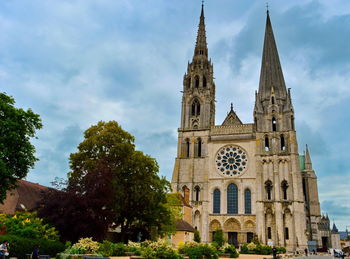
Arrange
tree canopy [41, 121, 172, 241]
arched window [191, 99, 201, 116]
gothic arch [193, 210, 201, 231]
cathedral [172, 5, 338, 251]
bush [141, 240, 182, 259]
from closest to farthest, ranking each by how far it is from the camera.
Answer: bush [141, 240, 182, 259] → tree canopy [41, 121, 172, 241] → cathedral [172, 5, 338, 251] → gothic arch [193, 210, 201, 231] → arched window [191, 99, 201, 116]

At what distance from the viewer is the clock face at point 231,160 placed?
173ft

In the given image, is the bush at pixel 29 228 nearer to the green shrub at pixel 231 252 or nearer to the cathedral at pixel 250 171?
the green shrub at pixel 231 252

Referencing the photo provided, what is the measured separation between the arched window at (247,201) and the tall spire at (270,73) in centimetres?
1603

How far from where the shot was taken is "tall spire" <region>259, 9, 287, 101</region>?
56.9 metres

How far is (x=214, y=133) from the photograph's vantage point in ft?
184

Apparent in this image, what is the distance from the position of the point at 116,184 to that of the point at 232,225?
27623 millimetres

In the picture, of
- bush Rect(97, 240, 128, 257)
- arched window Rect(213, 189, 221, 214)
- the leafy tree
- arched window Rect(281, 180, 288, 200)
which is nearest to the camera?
bush Rect(97, 240, 128, 257)

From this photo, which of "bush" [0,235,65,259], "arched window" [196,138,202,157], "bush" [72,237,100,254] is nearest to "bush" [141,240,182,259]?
"bush" [72,237,100,254]

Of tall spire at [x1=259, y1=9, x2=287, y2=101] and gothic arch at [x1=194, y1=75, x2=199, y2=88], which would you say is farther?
gothic arch at [x1=194, y1=75, x2=199, y2=88]

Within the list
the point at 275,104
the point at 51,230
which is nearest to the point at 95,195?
the point at 51,230

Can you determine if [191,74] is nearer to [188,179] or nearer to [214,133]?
[214,133]

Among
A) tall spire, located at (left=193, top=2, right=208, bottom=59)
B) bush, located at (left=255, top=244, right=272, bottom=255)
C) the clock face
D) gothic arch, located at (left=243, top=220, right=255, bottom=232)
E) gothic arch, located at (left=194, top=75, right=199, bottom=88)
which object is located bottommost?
bush, located at (left=255, top=244, right=272, bottom=255)

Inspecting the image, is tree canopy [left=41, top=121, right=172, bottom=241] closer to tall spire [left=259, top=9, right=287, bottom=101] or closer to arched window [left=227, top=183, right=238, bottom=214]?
arched window [left=227, top=183, right=238, bottom=214]

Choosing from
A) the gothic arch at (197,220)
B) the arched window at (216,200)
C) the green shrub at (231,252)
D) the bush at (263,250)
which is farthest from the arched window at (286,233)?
the green shrub at (231,252)
